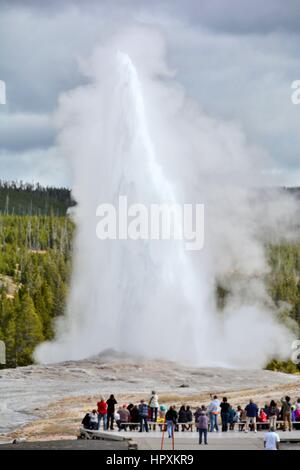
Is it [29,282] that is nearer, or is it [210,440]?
[210,440]

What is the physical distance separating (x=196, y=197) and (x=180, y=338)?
18.8m

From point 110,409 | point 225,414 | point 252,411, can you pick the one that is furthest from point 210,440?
point 110,409

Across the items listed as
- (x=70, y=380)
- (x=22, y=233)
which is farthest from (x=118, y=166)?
(x=22, y=233)

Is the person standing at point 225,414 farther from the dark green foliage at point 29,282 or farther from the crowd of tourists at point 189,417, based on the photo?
the dark green foliage at point 29,282

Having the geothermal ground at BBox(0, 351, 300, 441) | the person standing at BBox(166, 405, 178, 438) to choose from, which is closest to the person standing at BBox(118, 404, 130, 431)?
the person standing at BBox(166, 405, 178, 438)

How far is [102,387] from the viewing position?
137 ft

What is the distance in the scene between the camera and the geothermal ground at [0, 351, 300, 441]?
35.6 metres

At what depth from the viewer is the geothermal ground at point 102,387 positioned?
35594 mm

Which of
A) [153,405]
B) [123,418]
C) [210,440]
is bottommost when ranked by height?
[210,440]

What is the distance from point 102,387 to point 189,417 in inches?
588

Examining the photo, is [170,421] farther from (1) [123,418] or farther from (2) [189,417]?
(1) [123,418]

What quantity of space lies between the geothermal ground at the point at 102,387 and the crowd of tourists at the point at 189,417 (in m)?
4.62

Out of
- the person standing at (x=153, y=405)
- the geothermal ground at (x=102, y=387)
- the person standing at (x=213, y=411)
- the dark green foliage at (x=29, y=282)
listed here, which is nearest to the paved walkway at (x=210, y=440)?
the person standing at (x=213, y=411)

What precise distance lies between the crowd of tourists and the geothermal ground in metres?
4.62
